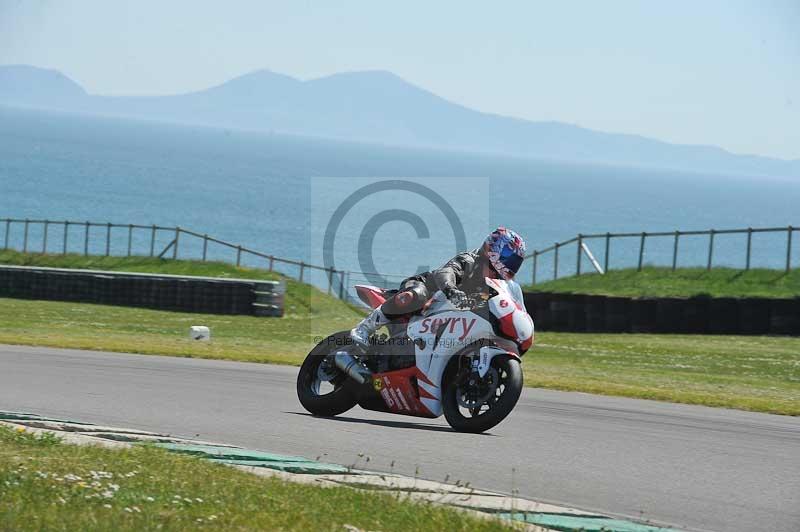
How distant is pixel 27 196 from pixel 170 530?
12575cm

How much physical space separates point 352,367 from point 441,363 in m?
0.91

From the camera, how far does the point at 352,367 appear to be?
32.8 feet

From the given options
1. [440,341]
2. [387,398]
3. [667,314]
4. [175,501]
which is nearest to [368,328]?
[387,398]

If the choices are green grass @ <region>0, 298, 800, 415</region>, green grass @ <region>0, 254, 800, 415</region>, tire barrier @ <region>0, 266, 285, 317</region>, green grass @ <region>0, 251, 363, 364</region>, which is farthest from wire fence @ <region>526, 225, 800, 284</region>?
green grass @ <region>0, 298, 800, 415</region>

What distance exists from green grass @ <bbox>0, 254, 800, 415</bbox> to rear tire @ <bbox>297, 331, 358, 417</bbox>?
15.2 ft

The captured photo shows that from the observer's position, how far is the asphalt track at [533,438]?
729 cm

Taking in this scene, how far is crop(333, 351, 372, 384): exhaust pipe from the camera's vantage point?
9.96 meters

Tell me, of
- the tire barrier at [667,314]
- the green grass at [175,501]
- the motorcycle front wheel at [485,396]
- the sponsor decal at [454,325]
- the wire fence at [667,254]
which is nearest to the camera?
the green grass at [175,501]

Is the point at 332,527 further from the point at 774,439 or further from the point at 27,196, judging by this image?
the point at 27,196

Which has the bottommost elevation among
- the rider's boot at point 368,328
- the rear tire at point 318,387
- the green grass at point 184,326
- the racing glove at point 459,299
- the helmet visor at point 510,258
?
the green grass at point 184,326

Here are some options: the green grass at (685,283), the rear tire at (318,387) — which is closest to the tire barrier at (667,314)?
the green grass at (685,283)

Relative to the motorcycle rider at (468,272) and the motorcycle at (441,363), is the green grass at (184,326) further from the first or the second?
the motorcycle rider at (468,272)

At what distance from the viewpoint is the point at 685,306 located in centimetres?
2488

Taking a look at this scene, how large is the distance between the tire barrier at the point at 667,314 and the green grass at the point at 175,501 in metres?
18.7
